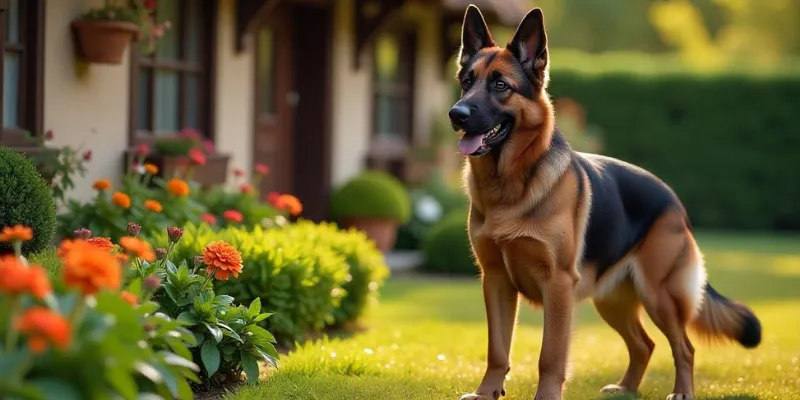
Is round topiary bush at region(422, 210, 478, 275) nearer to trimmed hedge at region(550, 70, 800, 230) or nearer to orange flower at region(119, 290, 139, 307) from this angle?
trimmed hedge at region(550, 70, 800, 230)

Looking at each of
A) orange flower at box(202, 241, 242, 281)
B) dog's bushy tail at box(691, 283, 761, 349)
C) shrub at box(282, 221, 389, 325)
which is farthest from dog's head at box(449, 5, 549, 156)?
shrub at box(282, 221, 389, 325)

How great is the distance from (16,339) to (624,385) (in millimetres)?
3826

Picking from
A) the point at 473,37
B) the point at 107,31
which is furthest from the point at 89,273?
the point at 107,31

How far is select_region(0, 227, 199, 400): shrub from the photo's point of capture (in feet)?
10.1

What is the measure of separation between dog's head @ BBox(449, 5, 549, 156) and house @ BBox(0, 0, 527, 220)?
3.42 metres

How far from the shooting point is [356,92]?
1401 cm

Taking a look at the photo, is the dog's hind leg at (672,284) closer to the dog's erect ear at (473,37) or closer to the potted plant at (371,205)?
the dog's erect ear at (473,37)

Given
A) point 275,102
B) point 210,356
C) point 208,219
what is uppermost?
point 275,102

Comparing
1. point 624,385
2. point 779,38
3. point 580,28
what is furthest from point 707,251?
point 580,28

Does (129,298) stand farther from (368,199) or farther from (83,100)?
(368,199)

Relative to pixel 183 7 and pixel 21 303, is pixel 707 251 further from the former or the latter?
pixel 21 303

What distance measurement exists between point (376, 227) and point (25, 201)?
7656mm

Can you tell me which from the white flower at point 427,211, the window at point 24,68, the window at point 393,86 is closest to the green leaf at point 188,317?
the window at point 24,68

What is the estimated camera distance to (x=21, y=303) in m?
3.68
